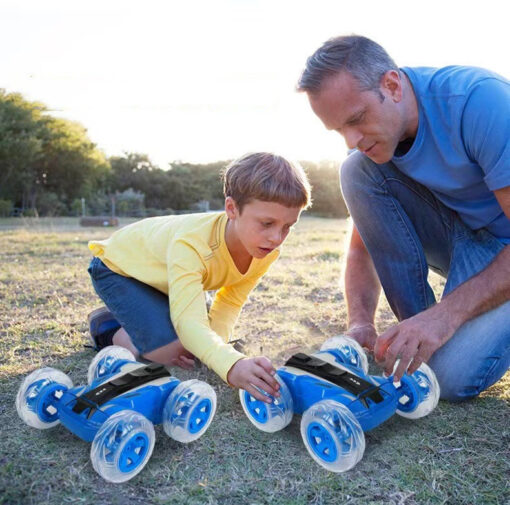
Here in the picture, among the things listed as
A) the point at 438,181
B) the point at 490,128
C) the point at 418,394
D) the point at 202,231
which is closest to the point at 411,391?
the point at 418,394

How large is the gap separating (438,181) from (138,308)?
1.61 metres

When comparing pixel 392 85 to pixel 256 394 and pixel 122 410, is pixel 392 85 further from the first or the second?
pixel 122 410

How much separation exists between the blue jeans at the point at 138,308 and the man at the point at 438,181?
1.04 metres

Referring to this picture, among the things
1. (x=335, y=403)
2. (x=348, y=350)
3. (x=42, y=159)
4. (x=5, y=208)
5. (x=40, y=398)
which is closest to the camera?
(x=335, y=403)

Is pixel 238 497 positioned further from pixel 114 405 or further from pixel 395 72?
pixel 395 72

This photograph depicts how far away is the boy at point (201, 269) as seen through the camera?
7.13ft

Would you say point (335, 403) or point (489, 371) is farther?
point (489, 371)

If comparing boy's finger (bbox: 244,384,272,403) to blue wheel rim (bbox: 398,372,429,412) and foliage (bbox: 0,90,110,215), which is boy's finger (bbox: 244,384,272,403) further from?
foliage (bbox: 0,90,110,215)

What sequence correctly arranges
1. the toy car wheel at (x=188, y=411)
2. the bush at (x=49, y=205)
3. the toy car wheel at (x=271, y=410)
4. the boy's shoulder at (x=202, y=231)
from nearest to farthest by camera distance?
the toy car wheel at (x=188, y=411), the toy car wheel at (x=271, y=410), the boy's shoulder at (x=202, y=231), the bush at (x=49, y=205)

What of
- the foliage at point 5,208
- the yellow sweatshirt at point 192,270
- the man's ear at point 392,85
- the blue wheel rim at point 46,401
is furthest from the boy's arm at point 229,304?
the foliage at point 5,208

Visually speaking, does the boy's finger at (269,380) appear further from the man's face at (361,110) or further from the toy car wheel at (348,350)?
the man's face at (361,110)

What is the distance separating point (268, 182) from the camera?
2357mm

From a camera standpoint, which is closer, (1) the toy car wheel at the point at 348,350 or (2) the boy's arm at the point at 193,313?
(2) the boy's arm at the point at 193,313

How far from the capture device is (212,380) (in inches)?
98.7
